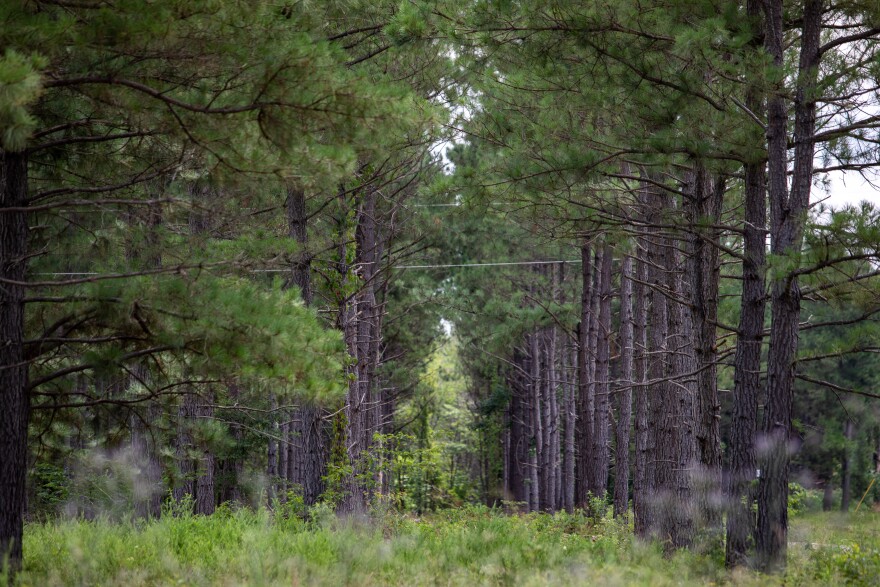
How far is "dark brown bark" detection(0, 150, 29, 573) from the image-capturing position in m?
5.61

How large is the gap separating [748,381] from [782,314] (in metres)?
1.07

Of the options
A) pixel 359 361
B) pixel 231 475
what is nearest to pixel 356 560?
pixel 359 361

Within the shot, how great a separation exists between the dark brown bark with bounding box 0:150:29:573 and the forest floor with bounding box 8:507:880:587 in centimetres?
47

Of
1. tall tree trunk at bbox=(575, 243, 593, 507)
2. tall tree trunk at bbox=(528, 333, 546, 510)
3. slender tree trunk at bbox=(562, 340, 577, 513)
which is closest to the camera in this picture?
tall tree trunk at bbox=(575, 243, 593, 507)

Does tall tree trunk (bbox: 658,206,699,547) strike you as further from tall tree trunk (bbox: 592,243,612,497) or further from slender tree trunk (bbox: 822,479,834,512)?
slender tree trunk (bbox: 822,479,834,512)

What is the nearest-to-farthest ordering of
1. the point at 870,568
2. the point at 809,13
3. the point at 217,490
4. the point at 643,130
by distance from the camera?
the point at 870,568
the point at 809,13
the point at 643,130
the point at 217,490

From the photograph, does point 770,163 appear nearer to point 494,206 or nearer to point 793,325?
point 793,325

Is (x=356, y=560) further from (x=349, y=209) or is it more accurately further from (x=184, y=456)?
Answer: (x=349, y=209)

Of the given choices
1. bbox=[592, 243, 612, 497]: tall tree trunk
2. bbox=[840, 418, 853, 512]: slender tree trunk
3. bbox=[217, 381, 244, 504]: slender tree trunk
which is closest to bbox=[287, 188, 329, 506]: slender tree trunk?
bbox=[592, 243, 612, 497]: tall tree trunk

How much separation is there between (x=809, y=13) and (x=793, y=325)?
281 centimetres

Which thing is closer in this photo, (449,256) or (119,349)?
(119,349)

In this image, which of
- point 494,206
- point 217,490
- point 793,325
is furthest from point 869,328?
point 217,490

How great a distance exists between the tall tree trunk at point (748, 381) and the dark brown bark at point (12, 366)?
6205 mm

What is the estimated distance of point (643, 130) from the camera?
7680 mm
